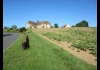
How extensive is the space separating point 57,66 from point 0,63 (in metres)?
4.36

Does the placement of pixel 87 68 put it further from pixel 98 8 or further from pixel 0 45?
pixel 0 45

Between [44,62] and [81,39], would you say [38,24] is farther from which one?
[44,62]

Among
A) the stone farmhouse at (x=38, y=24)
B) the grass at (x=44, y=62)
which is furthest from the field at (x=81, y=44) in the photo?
the stone farmhouse at (x=38, y=24)

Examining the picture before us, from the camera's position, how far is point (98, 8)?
2.42 m

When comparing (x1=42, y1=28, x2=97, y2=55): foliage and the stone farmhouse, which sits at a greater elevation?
the stone farmhouse

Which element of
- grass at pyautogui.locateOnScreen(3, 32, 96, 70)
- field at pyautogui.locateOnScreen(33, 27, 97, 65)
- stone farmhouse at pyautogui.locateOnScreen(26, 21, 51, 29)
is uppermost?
stone farmhouse at pyautogui.locateOnScreen(26, 21, 51, 29)

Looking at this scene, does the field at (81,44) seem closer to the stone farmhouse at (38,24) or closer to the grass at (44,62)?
the grass at (44,62)

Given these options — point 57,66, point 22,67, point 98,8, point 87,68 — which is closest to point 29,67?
point 22,67

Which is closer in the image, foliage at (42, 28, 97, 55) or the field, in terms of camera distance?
the field

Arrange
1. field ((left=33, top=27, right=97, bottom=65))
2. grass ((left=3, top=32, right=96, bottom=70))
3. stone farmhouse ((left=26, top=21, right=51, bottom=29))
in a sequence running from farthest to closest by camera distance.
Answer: stone farmhouse ((left=26, top=21, right=51, bottom=29)) < field ((left=33, top=27, right=97, bottom=65)) < grass ((left=3, top=32, right=96, bottom=70))

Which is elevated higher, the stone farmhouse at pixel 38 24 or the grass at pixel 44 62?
the stone farmhouse at pixel 38 24

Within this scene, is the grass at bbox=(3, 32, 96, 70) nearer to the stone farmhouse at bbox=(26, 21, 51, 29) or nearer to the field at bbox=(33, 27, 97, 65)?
the field at bbox=(33, 27, 97, 65)

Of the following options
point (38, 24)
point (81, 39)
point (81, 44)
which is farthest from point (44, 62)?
point (38, 24)

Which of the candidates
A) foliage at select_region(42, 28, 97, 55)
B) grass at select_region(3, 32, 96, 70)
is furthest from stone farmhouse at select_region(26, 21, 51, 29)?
grass at select_region(3, 32, 96, 70)
